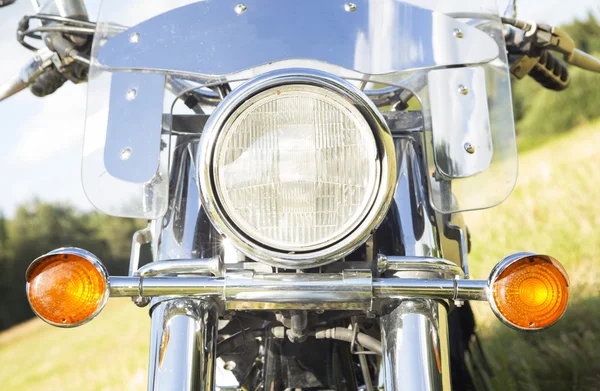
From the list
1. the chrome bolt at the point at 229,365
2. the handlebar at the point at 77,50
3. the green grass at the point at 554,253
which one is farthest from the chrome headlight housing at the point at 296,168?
the green grass at the point at 554,253

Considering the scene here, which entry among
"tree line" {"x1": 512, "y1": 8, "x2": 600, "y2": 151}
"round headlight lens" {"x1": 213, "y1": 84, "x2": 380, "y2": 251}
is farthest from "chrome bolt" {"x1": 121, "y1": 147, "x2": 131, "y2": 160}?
"tree line" {"x1": 512, "y1": 8, "x2": 600, "y2": 151}

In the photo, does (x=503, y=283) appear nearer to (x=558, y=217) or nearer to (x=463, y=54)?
(x=463, y=54)

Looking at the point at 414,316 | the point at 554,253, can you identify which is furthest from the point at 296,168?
the point at 554,253

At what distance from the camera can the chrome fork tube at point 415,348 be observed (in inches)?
51.9

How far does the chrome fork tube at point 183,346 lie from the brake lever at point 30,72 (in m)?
1.10

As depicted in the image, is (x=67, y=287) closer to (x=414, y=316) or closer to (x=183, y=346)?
(x=183, y=346)

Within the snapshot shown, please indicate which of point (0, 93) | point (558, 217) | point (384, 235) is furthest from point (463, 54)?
point (558, 217)

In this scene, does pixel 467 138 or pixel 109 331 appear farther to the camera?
pixel 109 331

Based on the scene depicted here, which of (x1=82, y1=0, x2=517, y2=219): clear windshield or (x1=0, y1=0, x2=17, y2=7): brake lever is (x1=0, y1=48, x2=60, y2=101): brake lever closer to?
(x1=0, y1=0, x2=17, y2=7): brake lever

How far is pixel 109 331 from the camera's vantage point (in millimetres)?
9180

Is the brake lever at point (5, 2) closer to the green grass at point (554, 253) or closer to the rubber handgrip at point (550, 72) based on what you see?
the rubber handgrip at point (550, 72)

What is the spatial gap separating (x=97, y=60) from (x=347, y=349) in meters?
0.97

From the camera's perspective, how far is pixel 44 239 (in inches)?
683

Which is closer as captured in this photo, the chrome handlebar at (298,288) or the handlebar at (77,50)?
the chrome handlebar at (298,288)
